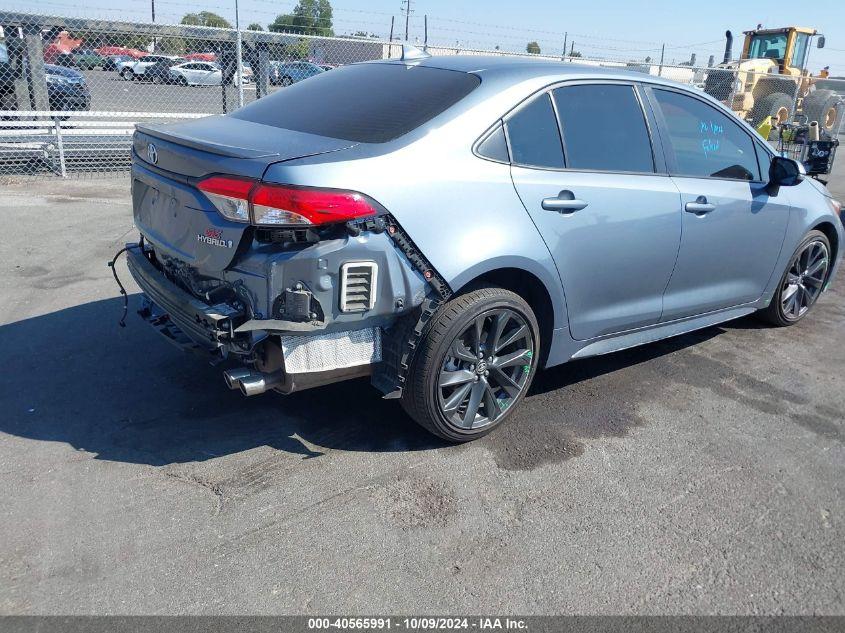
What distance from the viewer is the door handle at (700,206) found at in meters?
4.12

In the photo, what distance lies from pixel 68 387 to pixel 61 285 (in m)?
1.92

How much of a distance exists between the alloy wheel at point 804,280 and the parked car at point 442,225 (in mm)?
1003

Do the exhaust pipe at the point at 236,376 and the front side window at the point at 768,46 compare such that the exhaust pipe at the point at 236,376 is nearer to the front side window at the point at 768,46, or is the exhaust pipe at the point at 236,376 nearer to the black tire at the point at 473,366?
the black tire at the point at 473,366

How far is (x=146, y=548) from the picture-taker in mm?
2732

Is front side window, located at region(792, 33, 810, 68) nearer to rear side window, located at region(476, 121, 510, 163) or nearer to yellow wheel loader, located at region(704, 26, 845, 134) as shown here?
yellow wheel loader, located at region(704, 26, 845, 134)

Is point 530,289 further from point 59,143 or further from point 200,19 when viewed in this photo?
point 200,19

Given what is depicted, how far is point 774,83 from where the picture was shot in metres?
19.2

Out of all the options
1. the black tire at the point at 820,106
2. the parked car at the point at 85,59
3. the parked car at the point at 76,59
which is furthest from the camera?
the black tire at the point at 820,106

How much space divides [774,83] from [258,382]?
66.3ft

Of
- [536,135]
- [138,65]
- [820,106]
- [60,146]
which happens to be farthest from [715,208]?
[138,65]

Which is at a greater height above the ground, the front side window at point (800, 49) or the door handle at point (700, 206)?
the front side window at point (800, 49)

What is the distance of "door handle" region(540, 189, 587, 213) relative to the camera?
346 centimetres

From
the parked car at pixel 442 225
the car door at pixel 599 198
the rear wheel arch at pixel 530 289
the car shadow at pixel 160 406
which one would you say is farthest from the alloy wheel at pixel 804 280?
the rear wheel arch at pixel 530 289

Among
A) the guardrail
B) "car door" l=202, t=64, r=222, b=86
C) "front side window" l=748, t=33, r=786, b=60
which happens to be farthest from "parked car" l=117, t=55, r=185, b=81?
"front side window" l=748, t=33, r=786, b=60
